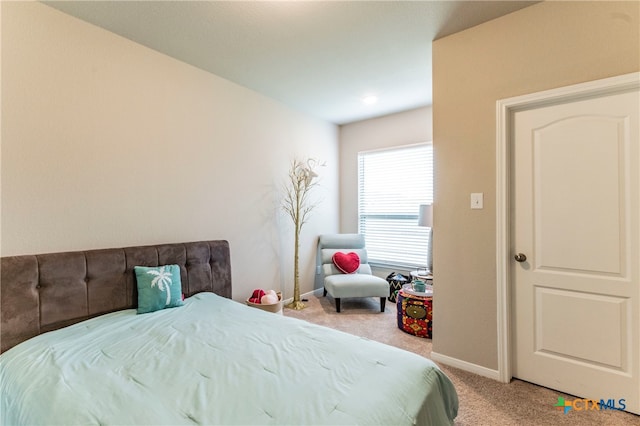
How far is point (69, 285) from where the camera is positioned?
1.92 m

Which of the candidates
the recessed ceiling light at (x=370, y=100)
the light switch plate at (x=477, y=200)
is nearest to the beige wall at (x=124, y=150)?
the recessed ceiling light at (x=370, y=100)

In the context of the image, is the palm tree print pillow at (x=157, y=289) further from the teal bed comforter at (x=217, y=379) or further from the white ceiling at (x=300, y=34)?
the white ceiling at (x=300, y=34)

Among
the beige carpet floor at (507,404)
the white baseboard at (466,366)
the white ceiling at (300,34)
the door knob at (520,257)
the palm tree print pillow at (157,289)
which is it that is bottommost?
the beige carpet floor at (507,404)

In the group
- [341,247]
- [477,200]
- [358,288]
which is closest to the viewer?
[477,200]

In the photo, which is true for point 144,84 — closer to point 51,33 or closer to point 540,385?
point 51,33

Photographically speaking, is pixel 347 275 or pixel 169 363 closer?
pixel 169 363

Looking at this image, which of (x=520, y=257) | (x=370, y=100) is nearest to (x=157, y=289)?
(x=520, y=257)

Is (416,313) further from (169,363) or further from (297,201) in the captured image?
(169,363)

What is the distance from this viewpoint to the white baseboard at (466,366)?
6.96 feet

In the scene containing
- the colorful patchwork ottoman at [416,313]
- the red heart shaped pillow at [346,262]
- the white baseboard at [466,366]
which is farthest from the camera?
the red heart shaped pillow at [346,262]

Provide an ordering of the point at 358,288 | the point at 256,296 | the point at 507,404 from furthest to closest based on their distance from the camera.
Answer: the point at 358,288
the point at 256,296
the point at 507,404

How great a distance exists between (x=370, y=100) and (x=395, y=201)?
1.47m

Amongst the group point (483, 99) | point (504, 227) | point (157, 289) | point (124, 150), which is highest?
point (483, 99)

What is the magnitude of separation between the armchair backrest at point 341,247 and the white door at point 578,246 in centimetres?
221
